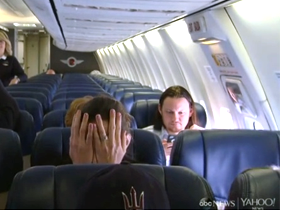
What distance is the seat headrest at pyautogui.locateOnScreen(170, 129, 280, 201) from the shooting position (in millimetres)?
2906

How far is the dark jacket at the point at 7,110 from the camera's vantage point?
12.5 feet

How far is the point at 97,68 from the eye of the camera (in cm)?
2611

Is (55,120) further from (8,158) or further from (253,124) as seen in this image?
(253,124)

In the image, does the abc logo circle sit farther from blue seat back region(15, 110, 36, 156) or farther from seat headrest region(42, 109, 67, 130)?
blue seat back region(15, 110, 36, 156)

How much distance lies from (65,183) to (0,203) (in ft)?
3.57

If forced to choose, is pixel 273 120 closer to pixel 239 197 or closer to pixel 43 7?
pixel 43 7

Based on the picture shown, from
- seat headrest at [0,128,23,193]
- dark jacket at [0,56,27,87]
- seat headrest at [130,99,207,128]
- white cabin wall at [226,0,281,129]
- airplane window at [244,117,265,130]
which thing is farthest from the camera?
dark jacket at [0,56,27,87]

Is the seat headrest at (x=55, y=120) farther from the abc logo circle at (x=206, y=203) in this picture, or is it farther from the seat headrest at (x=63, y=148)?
the abc logo circle at (x=206, y=203)

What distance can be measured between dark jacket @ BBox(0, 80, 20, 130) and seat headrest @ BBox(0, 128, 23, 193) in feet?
3.17

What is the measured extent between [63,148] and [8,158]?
12.7 inches

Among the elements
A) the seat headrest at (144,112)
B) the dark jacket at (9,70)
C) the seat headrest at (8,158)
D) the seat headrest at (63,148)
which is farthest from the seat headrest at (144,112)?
the dark jacket at (9,70)

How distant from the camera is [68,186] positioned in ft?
5.91

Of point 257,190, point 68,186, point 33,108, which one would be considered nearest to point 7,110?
point 33,108

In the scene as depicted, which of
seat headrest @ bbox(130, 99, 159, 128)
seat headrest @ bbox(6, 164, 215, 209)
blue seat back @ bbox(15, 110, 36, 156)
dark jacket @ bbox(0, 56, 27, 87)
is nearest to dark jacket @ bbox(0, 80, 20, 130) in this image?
blue seat back @ bbox(15, 110, 36, 156)
